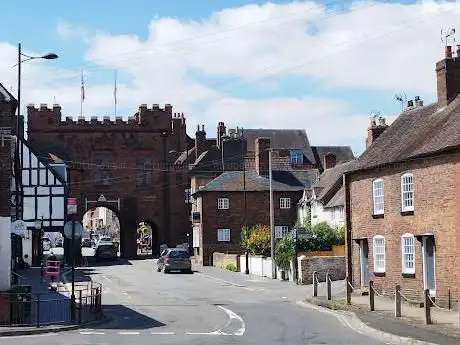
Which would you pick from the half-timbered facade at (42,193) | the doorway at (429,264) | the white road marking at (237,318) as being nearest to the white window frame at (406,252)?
the doorway at (429,264)

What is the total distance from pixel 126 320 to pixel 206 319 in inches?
99.4

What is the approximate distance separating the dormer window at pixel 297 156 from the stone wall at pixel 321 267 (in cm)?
4382

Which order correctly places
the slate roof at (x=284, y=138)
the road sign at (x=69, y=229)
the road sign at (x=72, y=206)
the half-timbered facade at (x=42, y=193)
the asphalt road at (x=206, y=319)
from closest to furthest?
the asphalt road at (x=206, y=319) → the road sign at (x=69, y=229) → the road sign at (x=72, y=206) → the half-timbered facade at (x=42, y=193) → the slate roof at (x=284, y=138)

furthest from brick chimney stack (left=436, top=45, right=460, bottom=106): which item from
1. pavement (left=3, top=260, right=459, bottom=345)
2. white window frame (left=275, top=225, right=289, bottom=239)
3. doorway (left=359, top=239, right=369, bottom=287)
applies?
white window frame (left=275, top=225, right=289, bottom=239)

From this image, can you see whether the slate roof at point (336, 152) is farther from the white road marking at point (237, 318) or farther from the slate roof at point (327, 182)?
the white road marking at point (237, 318)

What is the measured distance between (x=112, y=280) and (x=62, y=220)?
11779mm

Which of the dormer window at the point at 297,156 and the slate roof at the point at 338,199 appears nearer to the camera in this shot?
the slate roof at the point at 338,199

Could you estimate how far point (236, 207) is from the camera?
62969 mm

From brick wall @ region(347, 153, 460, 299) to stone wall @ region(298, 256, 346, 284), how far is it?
670 cm

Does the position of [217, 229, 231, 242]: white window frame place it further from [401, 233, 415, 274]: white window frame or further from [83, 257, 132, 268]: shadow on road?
[401, 233, 415, 274]: white window frame

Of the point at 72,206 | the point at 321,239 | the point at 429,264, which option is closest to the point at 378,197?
the point at 429,264

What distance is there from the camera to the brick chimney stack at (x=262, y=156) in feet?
209

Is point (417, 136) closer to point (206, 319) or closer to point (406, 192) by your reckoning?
point (406, 192)

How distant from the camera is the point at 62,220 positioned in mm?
55281
